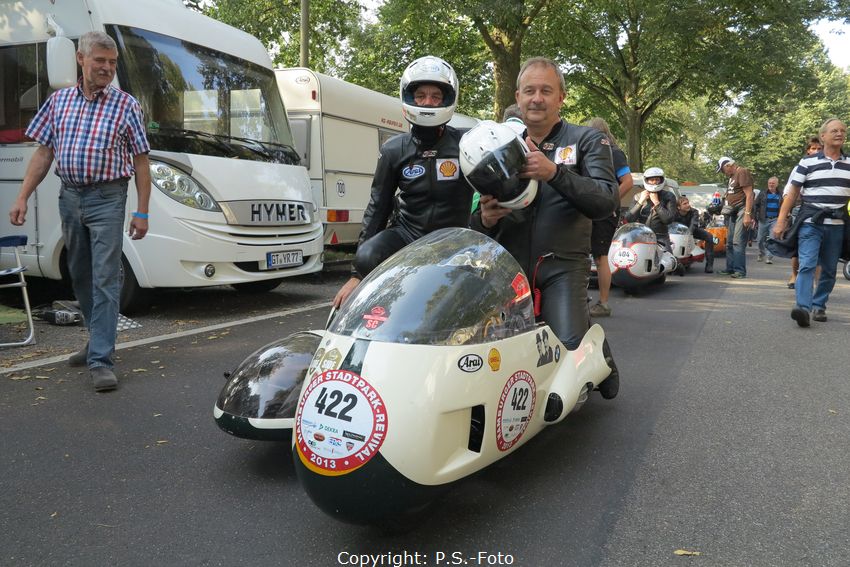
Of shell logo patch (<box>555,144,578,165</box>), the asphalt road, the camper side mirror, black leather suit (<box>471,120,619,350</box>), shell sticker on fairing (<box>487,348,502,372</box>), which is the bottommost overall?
the asphalt road

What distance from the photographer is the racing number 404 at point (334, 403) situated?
215cm

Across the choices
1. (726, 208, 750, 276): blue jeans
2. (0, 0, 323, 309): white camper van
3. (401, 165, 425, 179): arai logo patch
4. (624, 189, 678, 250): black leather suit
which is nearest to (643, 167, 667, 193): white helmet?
(624, 189, 678, 250): black leather suit

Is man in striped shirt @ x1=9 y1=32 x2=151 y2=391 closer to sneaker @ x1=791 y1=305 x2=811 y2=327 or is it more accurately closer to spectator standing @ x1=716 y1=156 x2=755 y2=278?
sneaker @ x1=791 y1=305 x2=811 y2=327

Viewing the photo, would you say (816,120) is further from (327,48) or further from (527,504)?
(527,504)

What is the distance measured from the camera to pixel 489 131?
287 centimetres

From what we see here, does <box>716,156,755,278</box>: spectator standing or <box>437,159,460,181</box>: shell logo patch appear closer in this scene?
<box>437,159,460,181</box>: shell logo patch

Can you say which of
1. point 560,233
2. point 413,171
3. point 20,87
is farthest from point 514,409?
point 20,87

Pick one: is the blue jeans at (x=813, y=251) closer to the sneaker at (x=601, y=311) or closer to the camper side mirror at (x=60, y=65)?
the sneaker at (x=601, y=311)

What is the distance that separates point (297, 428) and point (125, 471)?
3.88ft

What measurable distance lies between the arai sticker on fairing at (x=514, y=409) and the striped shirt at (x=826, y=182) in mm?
5295

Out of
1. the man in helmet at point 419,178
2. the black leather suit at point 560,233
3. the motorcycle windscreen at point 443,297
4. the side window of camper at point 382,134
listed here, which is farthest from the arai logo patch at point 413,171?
the side window of camper at point 382,134

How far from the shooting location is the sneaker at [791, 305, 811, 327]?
21.8 ft

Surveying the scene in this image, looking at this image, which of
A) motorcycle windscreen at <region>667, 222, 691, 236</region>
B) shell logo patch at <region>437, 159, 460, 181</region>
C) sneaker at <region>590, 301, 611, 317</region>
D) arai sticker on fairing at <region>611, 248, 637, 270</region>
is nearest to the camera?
shell logo patch at <region>437, 159, 460, 181</region>

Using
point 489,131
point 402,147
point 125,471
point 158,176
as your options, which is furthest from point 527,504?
point 158,176
